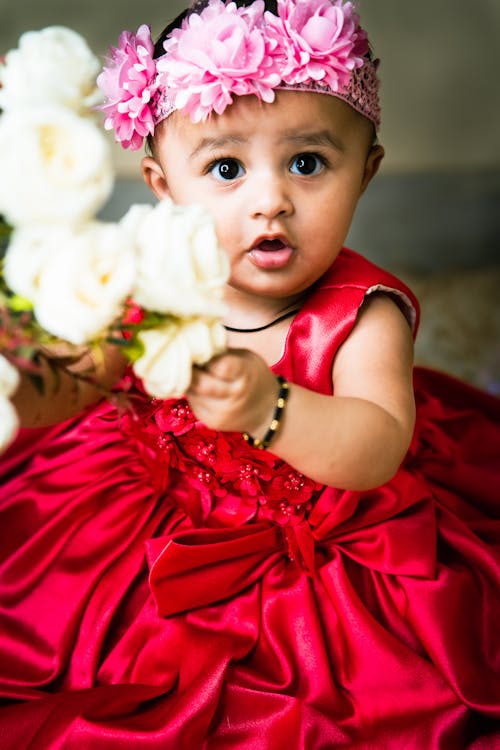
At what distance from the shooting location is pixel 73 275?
1.67 ft

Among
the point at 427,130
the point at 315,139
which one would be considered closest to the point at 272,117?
the point at 315,139

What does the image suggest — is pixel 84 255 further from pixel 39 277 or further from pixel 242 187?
pixel 242 187

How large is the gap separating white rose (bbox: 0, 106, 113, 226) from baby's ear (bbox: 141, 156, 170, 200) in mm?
453

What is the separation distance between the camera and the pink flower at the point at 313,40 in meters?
0.83

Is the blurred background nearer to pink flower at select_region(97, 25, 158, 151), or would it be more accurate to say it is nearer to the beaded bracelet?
pink flower at select_region(97, 25, 158, 151)

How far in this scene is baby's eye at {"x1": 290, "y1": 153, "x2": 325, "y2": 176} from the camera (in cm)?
87

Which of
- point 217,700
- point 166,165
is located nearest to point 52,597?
point 217,700

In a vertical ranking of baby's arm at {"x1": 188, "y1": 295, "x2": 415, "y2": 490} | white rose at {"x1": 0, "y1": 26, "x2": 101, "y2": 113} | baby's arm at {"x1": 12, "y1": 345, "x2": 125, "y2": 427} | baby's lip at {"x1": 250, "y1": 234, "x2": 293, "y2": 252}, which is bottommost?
baby's arm at {"x1": 12, "y1": 345, "x2": 125, "y2": 427}

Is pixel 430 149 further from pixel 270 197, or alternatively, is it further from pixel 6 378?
pixel 6 378

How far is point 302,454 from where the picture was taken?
711mm

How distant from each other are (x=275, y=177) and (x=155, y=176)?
7.7 inches

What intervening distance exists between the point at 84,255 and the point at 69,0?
1.82 metres

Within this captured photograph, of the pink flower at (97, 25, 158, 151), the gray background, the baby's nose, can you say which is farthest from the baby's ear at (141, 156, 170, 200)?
the gray background

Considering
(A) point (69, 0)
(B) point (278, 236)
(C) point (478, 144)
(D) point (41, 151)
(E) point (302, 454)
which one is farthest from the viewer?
(C) point (478, 144)
